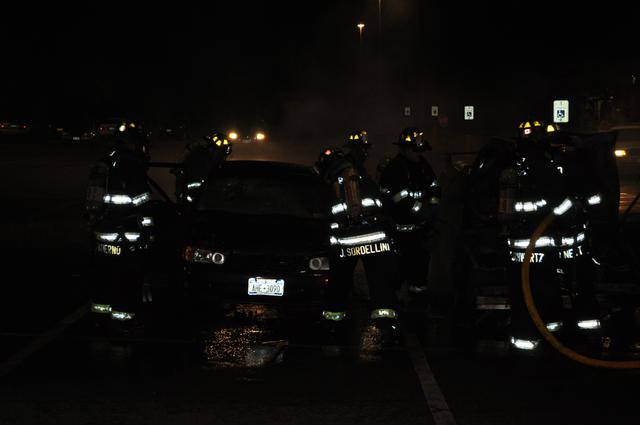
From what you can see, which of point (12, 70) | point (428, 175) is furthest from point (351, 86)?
point (428, 175)

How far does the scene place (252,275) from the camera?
26.0ft

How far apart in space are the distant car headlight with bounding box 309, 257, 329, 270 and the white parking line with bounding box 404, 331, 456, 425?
0.92 meters

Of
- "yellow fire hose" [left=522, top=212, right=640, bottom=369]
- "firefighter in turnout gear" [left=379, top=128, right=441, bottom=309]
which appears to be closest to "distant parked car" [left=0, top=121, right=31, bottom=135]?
"firefighter in turnout gear" [left=379, top=128, right=441, bottom=309]

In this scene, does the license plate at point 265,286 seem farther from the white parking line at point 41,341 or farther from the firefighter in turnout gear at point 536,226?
the firefighter in turnout gear at point 536,226

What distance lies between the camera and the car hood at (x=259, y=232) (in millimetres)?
8125

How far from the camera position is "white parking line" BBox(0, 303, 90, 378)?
6547 millimetres

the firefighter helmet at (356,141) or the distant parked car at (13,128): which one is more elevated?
the firefighter helmet at (356,141)

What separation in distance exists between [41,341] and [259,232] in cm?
212

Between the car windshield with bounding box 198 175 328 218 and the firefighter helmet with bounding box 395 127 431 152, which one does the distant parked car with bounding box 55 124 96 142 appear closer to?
the car windshield with bounding box 198 175 328 218

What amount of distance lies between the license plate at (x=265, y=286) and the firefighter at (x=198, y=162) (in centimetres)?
267

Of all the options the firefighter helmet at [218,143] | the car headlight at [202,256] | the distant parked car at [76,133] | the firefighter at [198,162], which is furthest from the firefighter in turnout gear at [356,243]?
the distant parked car at [76,133]

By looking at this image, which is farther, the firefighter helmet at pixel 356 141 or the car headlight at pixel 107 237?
the firefighter helmet at pixel 356 141

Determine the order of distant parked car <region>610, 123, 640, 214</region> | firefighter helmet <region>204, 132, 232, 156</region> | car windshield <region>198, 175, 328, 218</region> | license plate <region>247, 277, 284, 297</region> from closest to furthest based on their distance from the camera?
license plate <region>247, 277, 284, 297</region>, car windshield <region>198, 175, 328, 218</region>, firefighter helmet <region>204, 132, 232, 156</region>, distant parked car <region>610, 123, 640, 214</region>

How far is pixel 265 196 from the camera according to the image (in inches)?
366
